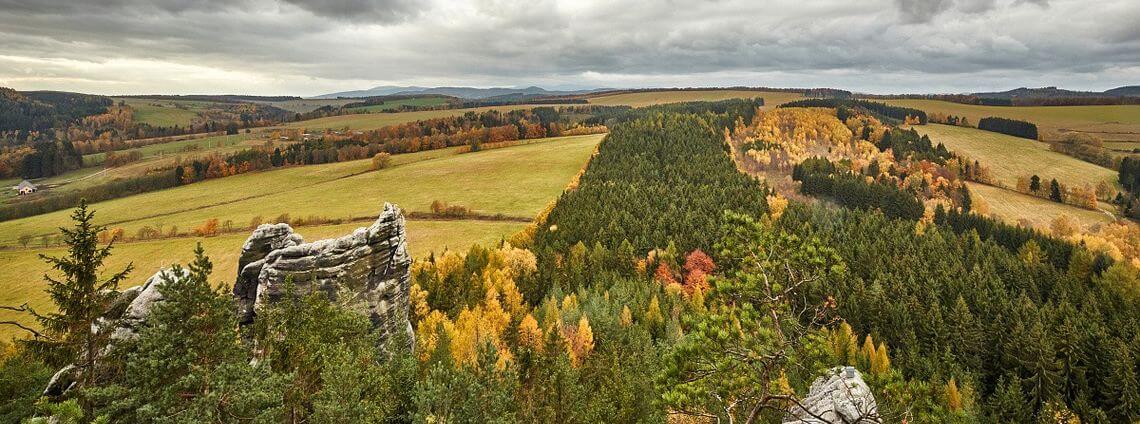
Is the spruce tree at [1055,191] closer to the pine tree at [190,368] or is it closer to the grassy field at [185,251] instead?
the grassy field at [185,251]

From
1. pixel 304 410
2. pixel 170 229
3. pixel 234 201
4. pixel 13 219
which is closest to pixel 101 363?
pixel 304 410

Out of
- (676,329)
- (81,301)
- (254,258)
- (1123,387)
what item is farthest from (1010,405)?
(81,301)

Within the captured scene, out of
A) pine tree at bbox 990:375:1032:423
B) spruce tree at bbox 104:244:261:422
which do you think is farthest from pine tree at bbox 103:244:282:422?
pine tree at bbox 990:375:1032:423

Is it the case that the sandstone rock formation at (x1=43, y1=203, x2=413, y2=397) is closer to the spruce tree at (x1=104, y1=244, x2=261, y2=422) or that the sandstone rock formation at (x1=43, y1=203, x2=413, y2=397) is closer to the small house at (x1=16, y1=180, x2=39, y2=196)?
the spruce tree at (x1=104, y1=244, x2=261, y2=422)

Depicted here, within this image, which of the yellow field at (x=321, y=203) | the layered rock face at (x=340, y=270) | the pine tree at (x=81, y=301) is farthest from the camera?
the yellow field at (x=321, y=203)

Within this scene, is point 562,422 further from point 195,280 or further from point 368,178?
point 368,178

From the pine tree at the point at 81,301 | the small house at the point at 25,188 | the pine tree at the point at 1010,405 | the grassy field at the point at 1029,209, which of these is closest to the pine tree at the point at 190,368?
the pine tree at the point at 81,301
